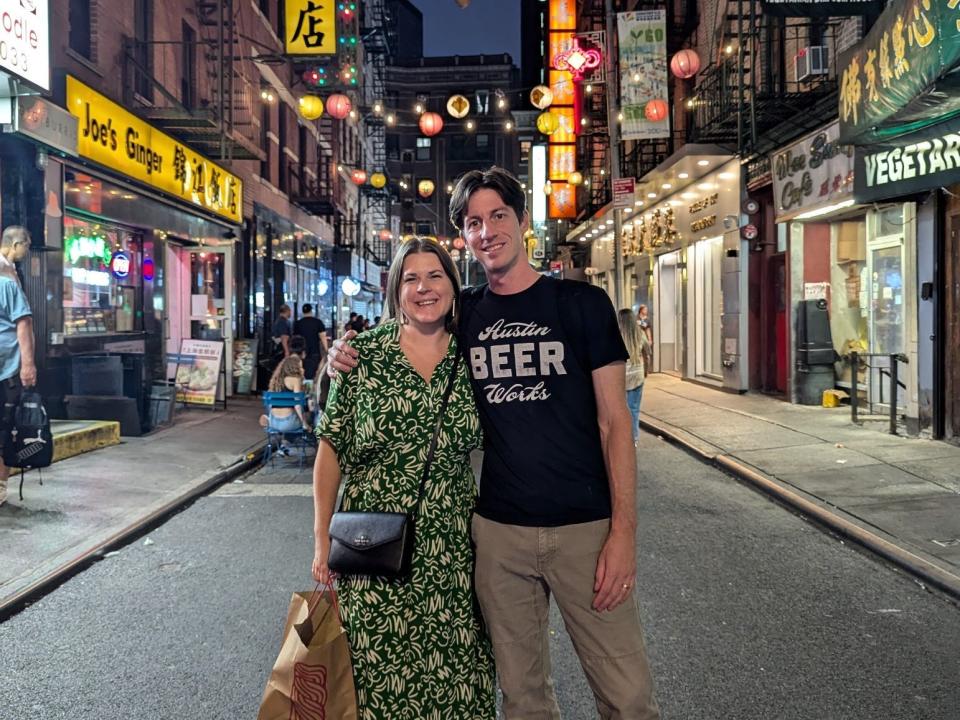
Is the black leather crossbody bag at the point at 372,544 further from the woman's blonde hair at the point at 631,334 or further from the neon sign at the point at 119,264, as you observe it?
the neon sign at the point at 119,264

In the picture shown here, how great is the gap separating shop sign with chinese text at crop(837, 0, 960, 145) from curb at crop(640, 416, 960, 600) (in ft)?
12.7

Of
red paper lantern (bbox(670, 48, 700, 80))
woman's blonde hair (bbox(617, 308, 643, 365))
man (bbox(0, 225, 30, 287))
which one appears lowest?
woman's blonde hair (bbox(617, 308, 643, 365))

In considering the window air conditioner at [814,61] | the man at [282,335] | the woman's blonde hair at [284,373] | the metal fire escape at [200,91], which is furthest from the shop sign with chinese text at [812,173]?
the man at [282,335]

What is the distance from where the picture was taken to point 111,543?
659 centimetres

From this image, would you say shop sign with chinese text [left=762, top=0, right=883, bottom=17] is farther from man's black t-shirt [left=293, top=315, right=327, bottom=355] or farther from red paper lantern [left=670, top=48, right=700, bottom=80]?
man's black t-shirt [left=293, top=315, right=327, bottom=355]

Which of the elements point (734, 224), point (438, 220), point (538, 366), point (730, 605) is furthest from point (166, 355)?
point (438, 220)

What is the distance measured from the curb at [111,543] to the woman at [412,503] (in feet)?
11.5

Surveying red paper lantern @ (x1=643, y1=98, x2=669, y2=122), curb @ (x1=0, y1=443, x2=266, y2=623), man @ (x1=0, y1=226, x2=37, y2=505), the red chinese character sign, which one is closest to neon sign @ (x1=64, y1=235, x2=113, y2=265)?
curb @ (x1=0, y1=443, x2=266, y2=623)

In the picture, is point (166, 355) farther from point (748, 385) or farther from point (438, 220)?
point (438, 220)

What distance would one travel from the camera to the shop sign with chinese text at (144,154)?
37.9 ft

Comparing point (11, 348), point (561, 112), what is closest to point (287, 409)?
point (11, 348)

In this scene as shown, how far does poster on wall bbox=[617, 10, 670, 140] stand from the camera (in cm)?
1700

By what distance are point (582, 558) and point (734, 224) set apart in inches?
653

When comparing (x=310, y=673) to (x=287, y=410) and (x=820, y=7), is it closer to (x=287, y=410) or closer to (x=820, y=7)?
(x=287, y=410)
